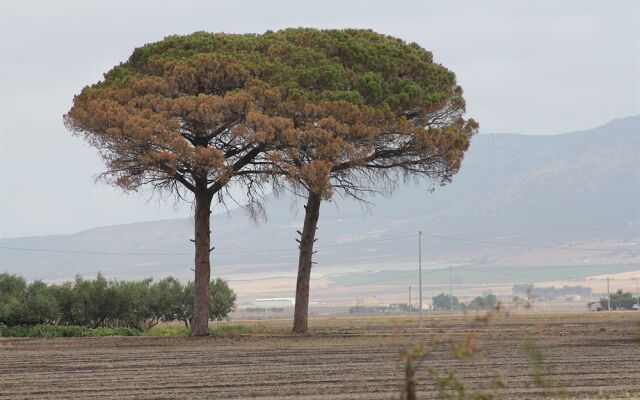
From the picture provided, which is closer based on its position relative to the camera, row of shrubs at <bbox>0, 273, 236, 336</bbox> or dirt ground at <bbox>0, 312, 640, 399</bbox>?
dirt ground at <bbox>0, 312, 640, 399</bbox>

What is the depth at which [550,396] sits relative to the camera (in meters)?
18.1

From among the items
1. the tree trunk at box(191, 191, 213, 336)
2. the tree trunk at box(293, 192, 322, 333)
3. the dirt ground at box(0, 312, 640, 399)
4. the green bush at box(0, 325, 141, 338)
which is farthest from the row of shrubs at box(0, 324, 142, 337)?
the tree trunk at box(293, 192, 322, 333)

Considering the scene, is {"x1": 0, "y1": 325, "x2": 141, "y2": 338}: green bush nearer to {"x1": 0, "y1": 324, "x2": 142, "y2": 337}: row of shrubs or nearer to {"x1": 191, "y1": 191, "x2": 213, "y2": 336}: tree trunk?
{"x1": 0, "y1": 324, "x2": 142, "y2": 337}: row of shrubs

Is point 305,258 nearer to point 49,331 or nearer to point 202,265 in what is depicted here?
point 202,265

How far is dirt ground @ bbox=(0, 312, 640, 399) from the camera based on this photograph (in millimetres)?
19391

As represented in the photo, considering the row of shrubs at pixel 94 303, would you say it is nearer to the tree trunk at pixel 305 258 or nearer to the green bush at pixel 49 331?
the green bush at pixel 49 331

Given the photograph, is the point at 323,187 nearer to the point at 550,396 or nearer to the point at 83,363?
the point at 83,363

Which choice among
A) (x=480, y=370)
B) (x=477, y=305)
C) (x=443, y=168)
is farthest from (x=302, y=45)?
(x=477, y=305)

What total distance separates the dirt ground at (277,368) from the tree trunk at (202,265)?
14.6 ft

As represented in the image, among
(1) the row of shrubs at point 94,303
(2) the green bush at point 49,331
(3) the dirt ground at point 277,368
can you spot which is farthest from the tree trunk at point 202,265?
(1) the row of shrubs at point 94,303

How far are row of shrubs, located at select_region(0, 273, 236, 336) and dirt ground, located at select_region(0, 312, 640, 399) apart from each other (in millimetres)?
7599

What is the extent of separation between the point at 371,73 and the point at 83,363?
62.5 ft

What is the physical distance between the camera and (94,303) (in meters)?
49.4

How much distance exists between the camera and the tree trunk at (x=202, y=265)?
4378cm
